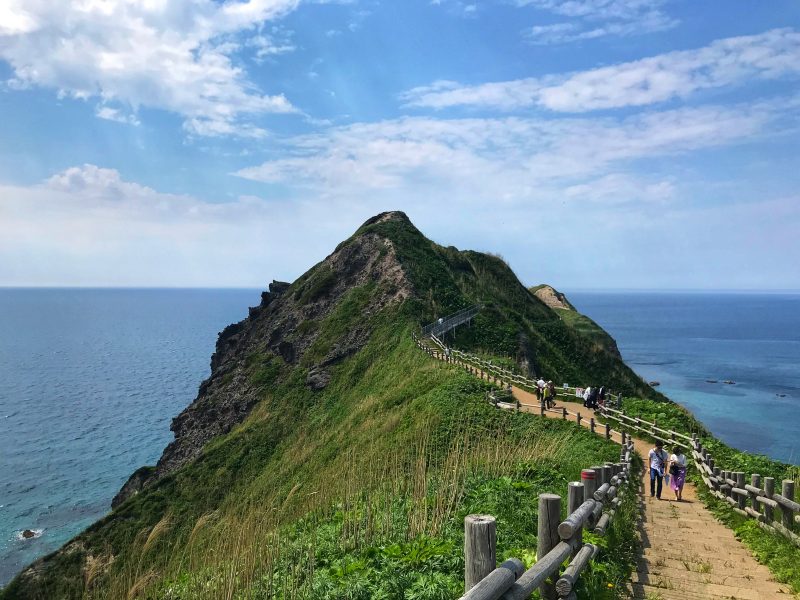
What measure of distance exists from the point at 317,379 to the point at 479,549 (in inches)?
1626

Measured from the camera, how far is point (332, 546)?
37.2 ft

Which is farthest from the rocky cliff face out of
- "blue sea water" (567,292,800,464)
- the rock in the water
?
"blue sea water" (567,292,800,464)

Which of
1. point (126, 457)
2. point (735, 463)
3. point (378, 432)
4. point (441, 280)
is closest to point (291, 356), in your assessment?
point (441, 280)

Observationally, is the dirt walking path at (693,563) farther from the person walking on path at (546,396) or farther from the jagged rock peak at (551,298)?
the jagged rock peak at (551,298)

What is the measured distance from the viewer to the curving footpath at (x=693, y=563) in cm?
852

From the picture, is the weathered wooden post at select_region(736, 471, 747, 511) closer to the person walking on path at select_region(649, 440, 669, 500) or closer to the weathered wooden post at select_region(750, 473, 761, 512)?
the weathered wooden post at select_region(750, 473, 761, 512)

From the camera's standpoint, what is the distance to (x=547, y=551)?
6812 mm

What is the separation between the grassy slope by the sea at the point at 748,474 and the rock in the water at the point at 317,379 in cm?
2300

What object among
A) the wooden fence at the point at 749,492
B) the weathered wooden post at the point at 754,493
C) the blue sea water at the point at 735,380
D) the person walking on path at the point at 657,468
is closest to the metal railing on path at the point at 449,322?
the wooden fence at the point at 749,492

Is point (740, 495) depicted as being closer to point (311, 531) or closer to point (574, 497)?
point (574, 497)

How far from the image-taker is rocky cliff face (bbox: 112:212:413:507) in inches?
1845

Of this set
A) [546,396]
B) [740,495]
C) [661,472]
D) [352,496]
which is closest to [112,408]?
[546,396]

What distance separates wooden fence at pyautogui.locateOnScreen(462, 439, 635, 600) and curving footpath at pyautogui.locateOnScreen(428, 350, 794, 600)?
0.99 m

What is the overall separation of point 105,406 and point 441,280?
5304cm
